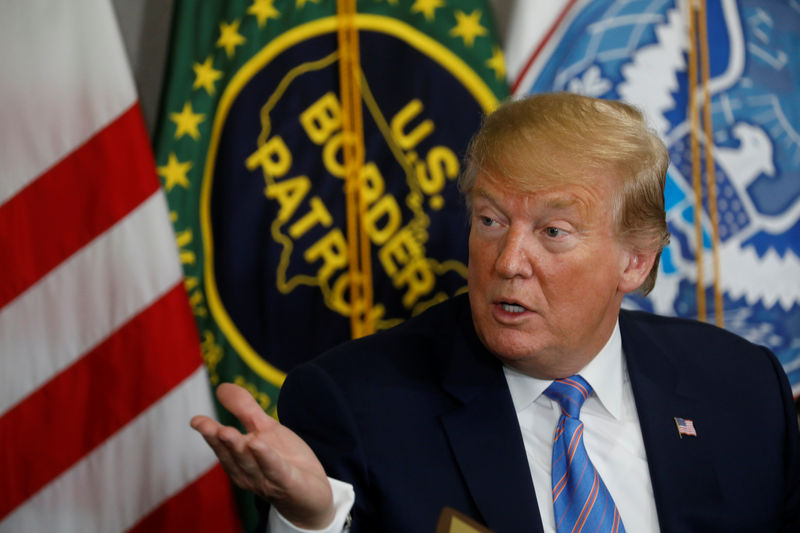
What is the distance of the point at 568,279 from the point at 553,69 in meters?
1.11

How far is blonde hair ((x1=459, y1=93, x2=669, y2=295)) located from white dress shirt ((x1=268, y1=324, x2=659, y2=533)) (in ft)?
0.91

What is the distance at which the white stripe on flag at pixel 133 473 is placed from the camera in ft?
6.88

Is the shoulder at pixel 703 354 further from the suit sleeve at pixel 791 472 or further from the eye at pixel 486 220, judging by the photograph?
the eye at pixel 486 220

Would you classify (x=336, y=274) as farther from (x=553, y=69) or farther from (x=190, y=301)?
(x=553, y=69)

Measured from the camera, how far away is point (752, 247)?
8.17 ft

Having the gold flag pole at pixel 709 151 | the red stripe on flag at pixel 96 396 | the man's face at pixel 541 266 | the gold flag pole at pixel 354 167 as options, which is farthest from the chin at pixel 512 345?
the gold flag pole at pixel 709 151

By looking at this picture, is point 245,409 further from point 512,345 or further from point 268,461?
point 512,345

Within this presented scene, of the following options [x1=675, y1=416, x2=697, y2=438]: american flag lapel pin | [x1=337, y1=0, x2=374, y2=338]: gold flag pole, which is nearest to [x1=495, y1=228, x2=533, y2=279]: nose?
[x1=675, y1=416, x2=697, y2=438]: american flag lapel pin

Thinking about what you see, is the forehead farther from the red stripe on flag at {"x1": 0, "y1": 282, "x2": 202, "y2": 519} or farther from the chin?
the red stripe on flag at {"x1": 0, "y1": 282, "x2": 202, "y2": 519}

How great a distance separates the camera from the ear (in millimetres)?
1556

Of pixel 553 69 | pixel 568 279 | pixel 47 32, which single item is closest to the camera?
pixel 568 279

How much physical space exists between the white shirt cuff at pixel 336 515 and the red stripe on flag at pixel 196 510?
0.95m

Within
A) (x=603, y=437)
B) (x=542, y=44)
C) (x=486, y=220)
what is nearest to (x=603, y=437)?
(x=603, y=437)

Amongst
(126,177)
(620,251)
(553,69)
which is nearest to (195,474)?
(126,177)
